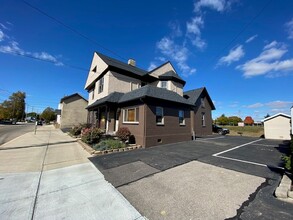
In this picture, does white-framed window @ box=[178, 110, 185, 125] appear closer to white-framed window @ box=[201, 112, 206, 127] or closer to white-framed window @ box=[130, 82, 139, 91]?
white-framed window @ box=[130, 82, 139, 91]

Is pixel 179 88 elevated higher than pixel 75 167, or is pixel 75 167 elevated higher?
pixel 179 88

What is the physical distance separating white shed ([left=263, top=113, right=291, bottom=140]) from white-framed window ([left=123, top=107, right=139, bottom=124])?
18.3 m

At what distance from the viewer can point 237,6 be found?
324 inches

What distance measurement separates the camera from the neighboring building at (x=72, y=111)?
2808cm

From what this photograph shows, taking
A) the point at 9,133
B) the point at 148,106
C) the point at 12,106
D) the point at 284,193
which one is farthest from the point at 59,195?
the point at 12,106

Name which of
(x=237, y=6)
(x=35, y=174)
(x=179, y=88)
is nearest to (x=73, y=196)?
(x=35, y=174)

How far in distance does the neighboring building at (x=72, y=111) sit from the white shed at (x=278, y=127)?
3241cm

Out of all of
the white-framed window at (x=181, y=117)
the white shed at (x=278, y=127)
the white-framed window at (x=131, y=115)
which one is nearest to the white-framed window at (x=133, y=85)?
the white-framed window at (x=131, y=115)

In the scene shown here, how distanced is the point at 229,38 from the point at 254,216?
1142cm

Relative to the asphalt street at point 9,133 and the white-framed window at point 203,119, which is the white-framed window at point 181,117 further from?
the asphalt street at point 9,133

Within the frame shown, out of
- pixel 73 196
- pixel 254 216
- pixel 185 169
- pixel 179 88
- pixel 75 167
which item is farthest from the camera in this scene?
pixel 179 88

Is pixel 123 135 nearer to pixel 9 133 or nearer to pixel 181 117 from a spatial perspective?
pixel 181 117

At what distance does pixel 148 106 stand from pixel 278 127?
711 inches

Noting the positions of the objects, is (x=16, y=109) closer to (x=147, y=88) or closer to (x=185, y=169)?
(x=147, y=88)
